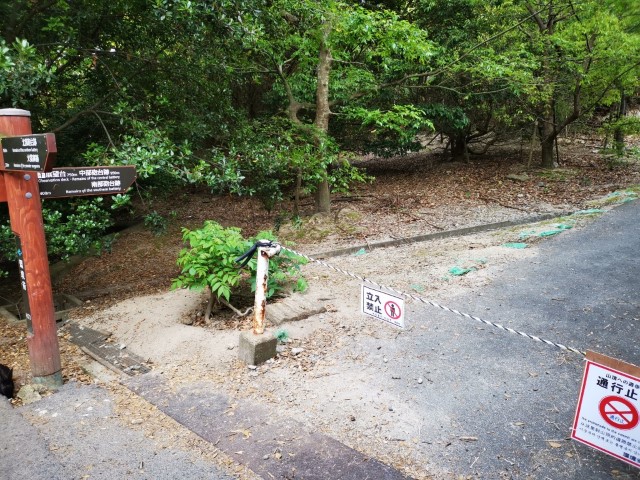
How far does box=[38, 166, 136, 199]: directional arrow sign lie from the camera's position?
4.36 m

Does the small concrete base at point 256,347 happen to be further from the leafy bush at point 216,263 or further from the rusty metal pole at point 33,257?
the rusty metal pole at point 33,257

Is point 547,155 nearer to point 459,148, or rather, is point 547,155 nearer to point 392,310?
point 459,148

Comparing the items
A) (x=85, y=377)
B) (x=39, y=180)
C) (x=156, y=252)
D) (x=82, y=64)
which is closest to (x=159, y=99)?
(x=82, y=64)

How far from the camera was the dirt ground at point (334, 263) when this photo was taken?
450cm

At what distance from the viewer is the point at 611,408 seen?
258 cm

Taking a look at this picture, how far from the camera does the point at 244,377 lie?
4340 millimetres

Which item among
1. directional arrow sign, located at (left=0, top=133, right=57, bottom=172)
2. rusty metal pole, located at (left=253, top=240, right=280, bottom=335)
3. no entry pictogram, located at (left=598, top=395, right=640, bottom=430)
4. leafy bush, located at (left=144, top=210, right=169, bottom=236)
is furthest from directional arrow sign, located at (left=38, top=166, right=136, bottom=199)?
no entry pictogram, located at (left=598, top=395, right=640, bottom=430)

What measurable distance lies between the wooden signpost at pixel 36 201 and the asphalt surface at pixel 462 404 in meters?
0.45

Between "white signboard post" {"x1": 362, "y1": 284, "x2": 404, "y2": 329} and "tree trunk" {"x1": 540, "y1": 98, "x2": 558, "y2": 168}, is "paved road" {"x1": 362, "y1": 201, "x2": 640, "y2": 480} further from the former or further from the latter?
"tree trunk" {"x1": 540, "y1": 98, "x2": 558, "y2": 168}

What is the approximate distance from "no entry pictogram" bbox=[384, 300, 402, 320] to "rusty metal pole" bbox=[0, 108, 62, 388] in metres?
3.12

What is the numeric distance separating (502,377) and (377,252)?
4.95 m

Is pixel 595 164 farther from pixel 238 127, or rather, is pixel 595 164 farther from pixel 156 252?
pixel 156 252

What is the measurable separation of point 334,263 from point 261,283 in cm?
A: 386

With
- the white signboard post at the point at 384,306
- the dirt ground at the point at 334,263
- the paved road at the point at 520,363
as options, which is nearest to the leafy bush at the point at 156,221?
the dirt ground at the point at 334,263
